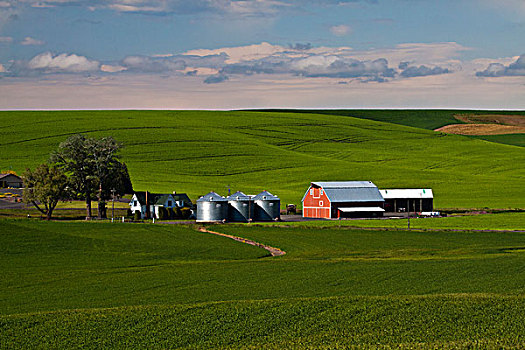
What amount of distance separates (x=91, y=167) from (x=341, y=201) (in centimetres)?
3840

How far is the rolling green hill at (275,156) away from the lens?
13050 cm

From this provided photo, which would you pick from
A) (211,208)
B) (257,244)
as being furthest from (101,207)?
(257,244)

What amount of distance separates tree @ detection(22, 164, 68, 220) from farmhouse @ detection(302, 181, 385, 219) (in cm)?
3590

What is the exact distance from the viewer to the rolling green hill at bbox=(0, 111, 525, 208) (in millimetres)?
130500

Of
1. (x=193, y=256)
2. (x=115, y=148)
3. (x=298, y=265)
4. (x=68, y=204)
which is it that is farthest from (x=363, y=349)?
(x=68, y=204)

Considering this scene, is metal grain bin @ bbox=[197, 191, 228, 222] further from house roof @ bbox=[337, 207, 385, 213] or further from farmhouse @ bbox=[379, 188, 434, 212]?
farmhouse @ bbox=[379, 188, 434, 212]

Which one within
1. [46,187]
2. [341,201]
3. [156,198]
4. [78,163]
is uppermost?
[78,163]

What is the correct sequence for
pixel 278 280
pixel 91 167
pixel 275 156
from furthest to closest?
1. pixel 275 156
2. pixel 91 167
3. pixel 278 280

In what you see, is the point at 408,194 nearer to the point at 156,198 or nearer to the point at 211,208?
the point at 211,208

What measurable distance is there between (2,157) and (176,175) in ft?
125

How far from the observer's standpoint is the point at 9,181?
439ft

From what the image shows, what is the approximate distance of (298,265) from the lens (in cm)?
4281

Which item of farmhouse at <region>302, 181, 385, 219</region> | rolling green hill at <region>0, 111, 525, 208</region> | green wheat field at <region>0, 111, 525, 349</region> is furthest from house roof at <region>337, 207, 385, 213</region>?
rolling green hill at <region>0, 111, 525, 208</region>

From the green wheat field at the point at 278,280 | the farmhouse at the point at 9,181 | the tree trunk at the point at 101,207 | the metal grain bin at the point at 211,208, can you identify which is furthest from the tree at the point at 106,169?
the farmhouse at the point at 9,181
